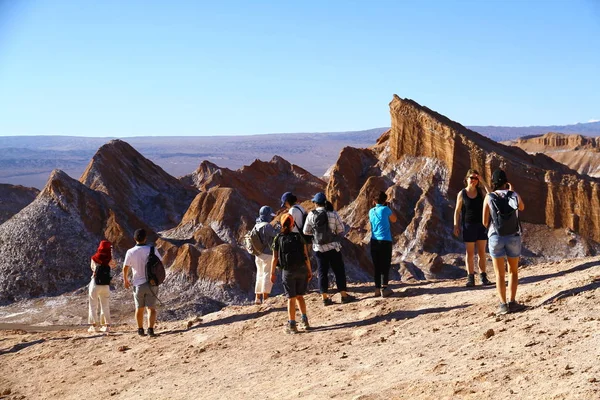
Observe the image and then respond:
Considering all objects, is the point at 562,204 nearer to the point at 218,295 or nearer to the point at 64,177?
the point at 218,295

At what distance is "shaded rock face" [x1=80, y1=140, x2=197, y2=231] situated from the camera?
40.4 meters

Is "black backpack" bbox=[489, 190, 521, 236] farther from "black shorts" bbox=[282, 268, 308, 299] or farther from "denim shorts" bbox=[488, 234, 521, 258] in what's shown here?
"black shorts" bbox=[282, 268, 308, 299]

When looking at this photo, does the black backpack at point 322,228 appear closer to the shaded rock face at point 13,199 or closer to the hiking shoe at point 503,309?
the hiking shoe at point 503,309

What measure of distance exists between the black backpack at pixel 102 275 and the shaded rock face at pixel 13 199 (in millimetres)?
34266

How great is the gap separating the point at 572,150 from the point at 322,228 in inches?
3614

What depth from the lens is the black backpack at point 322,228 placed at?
11641 millimetres

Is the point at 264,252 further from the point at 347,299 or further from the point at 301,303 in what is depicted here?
the point at 301,303

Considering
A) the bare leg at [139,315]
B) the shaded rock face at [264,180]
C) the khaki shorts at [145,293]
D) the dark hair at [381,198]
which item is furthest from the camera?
the shaded rock face at [264,180]

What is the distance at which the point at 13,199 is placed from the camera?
49.4 m

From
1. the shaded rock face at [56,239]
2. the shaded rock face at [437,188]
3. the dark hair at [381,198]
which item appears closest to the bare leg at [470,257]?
the dark hair at [381,198]

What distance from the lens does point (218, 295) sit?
27.9 meters

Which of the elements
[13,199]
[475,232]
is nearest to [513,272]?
[475,232]

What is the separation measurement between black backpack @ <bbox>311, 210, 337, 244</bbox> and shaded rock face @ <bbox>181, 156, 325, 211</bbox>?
1478 inches

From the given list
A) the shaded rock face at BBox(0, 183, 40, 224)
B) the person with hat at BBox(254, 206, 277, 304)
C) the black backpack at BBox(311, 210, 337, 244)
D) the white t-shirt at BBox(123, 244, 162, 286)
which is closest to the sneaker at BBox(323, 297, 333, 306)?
the person with hat at BBox(254, 206, 277, 304)
